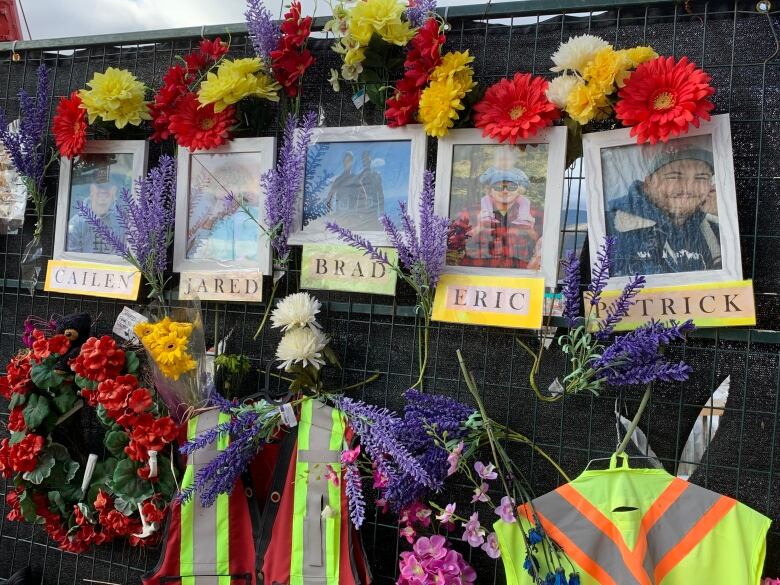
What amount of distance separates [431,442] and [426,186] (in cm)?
45

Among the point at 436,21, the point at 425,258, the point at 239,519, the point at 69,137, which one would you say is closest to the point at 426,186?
the point at 425,258

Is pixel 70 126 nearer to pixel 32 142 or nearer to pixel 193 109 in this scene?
pixel 32 142

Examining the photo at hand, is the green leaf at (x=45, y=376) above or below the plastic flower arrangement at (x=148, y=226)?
below

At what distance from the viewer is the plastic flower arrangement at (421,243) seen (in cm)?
117

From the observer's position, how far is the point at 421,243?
1186mm

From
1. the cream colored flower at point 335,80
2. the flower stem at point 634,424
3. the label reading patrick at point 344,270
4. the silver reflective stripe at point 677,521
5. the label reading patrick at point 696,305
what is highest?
the cream colored flower at point 335,80

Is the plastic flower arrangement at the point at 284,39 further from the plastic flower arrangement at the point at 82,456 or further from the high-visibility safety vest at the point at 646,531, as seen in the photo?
the high-visibility safety vest at the point at 646,531

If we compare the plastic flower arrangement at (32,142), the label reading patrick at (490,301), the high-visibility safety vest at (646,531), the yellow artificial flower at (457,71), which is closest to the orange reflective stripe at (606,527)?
the high-visibility safety vest at (646,531)

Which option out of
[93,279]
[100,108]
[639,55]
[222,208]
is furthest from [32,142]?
[639,55]

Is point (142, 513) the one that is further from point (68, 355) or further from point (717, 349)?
point (717, 349)

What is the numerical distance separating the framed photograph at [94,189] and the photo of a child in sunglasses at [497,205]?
72 cm

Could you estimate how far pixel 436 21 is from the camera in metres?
1.25

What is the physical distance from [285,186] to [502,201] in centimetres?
42

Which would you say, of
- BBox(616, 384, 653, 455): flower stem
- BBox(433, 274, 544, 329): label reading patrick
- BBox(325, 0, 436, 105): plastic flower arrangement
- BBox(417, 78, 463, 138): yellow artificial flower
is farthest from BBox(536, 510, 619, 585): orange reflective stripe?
BBox(325, 0, 436, 105): plastic flower arrangement
